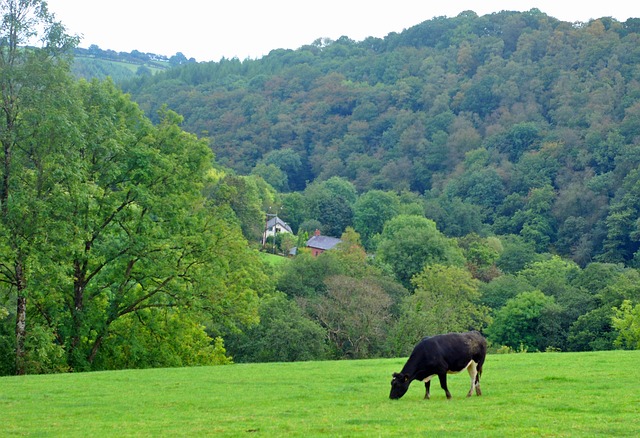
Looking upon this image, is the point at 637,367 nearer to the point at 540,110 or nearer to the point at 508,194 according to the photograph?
the point at 508,194

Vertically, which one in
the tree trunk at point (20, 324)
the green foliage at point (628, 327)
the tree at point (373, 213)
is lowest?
the tree at point (373, 213)

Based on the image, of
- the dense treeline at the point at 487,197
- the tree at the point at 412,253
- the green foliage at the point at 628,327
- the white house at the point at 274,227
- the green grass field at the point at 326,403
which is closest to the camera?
the green grass field at the point at 326,403

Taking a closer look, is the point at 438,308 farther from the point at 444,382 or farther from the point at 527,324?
the point at 444,382

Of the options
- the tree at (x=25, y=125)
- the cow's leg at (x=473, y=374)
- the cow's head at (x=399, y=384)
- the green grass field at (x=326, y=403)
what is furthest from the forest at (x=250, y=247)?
the cow's leg at (x=473, y=374)

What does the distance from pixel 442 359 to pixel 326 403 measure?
3059mm

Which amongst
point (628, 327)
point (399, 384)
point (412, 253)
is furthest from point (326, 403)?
point (412, 253)

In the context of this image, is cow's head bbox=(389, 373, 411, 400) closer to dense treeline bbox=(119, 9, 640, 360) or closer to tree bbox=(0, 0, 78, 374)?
tree bbox=(0, 0, 78, 374)

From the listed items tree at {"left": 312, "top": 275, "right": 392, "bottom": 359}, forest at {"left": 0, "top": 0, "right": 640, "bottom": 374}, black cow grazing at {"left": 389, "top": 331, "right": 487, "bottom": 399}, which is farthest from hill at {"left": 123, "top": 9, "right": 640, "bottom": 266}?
black cow grazing at {"left": 389, "top": 331, "right": 487, "bottom": 399}

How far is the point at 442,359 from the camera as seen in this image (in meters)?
18.0

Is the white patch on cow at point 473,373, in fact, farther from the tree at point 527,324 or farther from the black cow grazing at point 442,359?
the tree at point 527,324

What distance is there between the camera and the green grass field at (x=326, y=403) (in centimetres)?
1496

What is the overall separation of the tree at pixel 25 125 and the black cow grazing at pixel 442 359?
618 inches

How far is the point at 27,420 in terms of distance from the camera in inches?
703

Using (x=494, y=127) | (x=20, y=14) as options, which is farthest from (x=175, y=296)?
(x=494, y=127)
